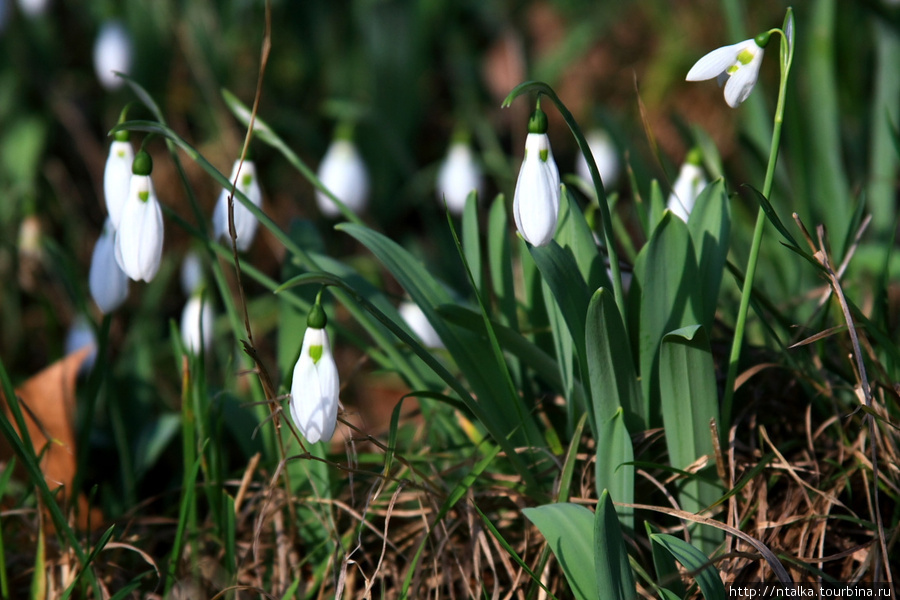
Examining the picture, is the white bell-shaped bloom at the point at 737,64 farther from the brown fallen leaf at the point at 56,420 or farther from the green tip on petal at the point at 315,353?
the brown fallen leaf at the point at 56,420

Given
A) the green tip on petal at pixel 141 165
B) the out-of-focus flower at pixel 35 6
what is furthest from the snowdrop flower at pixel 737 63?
the out-of-focus flower at pixel 35 6

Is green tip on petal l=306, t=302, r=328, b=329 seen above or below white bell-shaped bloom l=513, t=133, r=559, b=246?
below

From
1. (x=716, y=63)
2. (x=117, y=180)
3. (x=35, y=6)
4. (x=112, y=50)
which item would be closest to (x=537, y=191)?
(x=716, y=63)

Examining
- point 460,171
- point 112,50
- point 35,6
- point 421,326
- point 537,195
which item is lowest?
point 421,326

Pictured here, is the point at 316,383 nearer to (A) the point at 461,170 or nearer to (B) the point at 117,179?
(B) the point at 117,179

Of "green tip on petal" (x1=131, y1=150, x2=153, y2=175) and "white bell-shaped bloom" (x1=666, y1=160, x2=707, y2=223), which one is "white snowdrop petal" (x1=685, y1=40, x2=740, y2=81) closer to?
"white bell-shaped bloom" (x1=666, y1=160, x2=707, y2=223)

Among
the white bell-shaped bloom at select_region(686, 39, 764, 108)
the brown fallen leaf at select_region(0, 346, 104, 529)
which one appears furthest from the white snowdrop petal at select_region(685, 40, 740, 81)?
the brown fallen leaf at select_region(0, 346, 104, 529)
